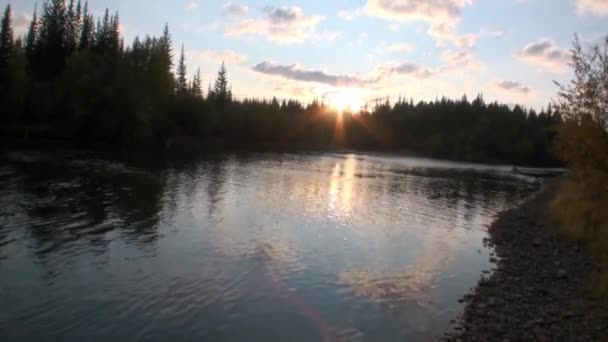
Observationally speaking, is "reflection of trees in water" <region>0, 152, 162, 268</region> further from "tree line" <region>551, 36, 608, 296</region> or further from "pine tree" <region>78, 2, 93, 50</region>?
"pine tree" <region>78, 2, 93, 50</region>

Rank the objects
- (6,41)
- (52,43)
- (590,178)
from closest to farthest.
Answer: (590,178) → (6,41) → (52,43)

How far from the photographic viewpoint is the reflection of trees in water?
67.2 ft

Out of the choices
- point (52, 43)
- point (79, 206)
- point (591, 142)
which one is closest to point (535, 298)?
point (591, 142)

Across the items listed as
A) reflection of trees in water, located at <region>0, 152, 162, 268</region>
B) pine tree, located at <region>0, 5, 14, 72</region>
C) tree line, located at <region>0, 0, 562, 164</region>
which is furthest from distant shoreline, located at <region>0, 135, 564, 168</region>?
reflection of trees in water, located at <region>0, 152, 162, 268</region>

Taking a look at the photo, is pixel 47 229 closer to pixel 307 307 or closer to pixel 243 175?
→ pixel 307 307

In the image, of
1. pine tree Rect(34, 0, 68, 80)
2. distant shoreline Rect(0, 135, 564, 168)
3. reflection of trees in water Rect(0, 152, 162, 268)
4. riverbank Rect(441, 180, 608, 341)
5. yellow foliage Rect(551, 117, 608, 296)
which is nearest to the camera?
riverbank Rect(441, 180, 608, 341)

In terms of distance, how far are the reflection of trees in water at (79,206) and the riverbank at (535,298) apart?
48.2ft

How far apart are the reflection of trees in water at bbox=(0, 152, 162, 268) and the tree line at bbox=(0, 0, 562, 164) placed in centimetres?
2395

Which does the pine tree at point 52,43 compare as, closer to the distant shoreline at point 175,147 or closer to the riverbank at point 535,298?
the distant shoreline at point 175,147

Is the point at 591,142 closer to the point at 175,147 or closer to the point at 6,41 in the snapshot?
the point at 175,147

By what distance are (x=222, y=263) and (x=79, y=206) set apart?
13.7 metres

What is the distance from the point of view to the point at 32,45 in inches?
4466

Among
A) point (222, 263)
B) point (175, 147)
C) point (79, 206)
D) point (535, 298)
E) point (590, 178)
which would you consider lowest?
point (222, 263)

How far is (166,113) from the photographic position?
10344cm
